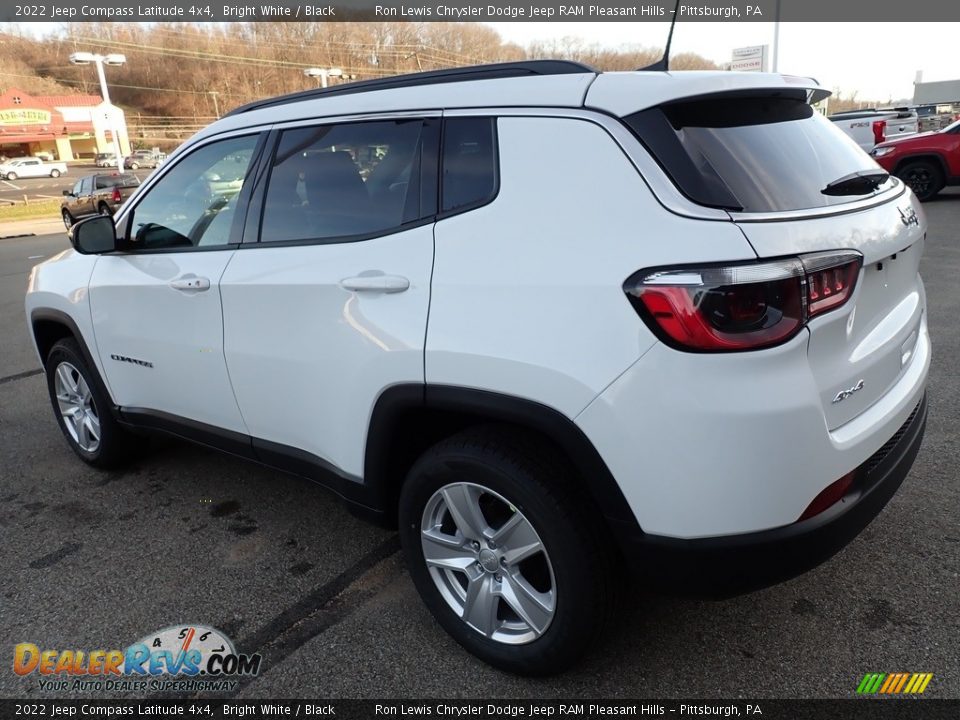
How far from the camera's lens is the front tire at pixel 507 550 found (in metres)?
2.02

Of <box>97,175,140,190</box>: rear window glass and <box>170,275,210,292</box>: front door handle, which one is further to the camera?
<box>97,175,140,190</box>: rear window glass

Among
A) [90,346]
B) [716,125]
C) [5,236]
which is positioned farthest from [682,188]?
[5,236]

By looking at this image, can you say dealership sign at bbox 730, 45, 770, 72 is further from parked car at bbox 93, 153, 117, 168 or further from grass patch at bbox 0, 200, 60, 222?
parked car at bbox 93, 153, 117, 168

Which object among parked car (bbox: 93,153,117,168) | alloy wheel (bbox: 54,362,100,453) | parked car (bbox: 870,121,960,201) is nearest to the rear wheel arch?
alloy wheel (bbox: 54,362,100,453)

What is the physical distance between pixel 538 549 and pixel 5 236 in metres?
23.3

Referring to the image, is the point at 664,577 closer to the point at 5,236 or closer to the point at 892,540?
the point at 892,540

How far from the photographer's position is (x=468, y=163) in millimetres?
2217

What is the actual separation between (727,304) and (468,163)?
0.94 m

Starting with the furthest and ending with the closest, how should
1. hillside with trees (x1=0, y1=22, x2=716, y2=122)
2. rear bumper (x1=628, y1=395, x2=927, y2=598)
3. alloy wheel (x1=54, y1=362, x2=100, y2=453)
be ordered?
hillside with trees (x1=0, y1=22, x2=716, y2=122) → alloy wheel (x1=54, y1=362, x2=100, y2=453) → rear bumper (x1=628, y1=395, x2=927, y2=598)

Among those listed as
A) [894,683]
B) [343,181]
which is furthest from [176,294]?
[894,683]

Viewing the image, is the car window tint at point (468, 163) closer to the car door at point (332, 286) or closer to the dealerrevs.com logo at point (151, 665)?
the car door at point (332, 286)

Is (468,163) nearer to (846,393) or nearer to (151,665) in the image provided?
(846,393)

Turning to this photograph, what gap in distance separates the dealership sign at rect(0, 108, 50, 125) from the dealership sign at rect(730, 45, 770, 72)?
71793mm

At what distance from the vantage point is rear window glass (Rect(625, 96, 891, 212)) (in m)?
1.86
